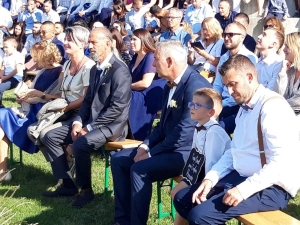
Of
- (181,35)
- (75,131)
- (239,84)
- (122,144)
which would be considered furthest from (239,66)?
(181,35)

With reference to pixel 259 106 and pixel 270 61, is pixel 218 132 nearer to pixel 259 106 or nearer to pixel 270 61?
pixel 259 106

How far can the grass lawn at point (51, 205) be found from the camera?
5203mm

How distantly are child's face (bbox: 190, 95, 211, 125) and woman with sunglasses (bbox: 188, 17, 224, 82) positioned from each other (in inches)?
114

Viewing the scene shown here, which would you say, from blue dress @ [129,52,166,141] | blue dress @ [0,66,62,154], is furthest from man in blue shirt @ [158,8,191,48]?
blue dress @ [0,66,62,154]

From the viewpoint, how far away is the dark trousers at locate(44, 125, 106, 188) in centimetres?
547

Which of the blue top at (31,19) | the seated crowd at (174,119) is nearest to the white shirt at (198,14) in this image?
the seated crowd at (174,119)

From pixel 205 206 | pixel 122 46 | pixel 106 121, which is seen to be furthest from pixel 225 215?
pixel 122 46

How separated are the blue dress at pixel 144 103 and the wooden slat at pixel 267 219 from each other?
249 centimetres

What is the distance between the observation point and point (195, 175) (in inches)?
166

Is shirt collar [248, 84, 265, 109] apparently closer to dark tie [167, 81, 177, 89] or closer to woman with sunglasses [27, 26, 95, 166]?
dark tie [167, 81, 177, 89]

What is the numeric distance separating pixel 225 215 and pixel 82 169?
2245 millimetres

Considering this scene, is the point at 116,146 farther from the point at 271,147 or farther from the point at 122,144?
the point at 271,147

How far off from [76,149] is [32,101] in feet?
4.16

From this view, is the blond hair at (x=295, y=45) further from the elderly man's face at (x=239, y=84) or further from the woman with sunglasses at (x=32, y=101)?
the woman with sunglasses at (x=32, y=101)
